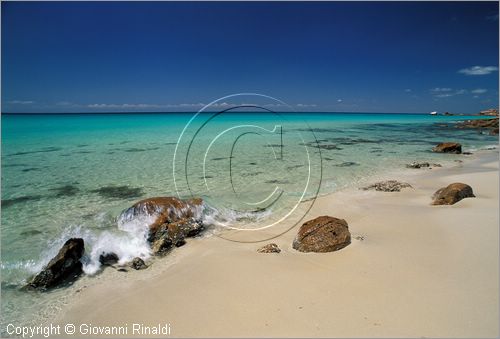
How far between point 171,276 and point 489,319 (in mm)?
4130

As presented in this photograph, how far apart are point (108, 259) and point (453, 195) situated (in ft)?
25.9

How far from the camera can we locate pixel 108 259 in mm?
5258

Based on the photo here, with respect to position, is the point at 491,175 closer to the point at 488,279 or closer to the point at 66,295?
Result: the point at 488,279

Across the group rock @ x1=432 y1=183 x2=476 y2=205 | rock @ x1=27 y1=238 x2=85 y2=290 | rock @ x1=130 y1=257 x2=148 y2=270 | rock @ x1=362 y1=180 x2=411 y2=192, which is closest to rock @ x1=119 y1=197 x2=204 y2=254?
rock @ x1=130 y1=257 x2=148 y2=270

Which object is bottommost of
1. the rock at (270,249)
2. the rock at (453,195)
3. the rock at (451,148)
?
the rock at (270,249)

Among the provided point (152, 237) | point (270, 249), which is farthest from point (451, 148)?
point (152, 237)

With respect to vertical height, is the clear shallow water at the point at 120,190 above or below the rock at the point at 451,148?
below

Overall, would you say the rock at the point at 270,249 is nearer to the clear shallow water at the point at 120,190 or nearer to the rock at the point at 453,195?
the clear shallow water at the point at 120,190

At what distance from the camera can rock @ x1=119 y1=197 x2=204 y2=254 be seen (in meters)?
5.88

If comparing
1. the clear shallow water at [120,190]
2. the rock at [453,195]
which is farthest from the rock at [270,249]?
the rock at [453,195]

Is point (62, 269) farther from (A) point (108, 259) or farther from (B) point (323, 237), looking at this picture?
(B) point (323, 237)

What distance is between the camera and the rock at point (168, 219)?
5.88 meters

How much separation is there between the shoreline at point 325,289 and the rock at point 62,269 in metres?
0.38

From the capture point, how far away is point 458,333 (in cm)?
324
